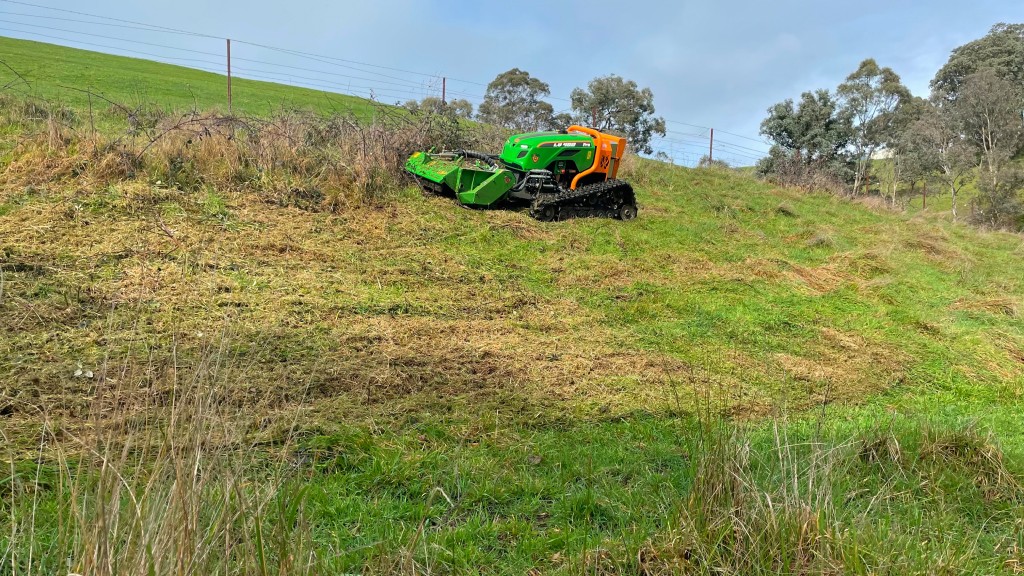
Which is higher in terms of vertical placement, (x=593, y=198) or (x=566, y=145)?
(x=566, y=145)

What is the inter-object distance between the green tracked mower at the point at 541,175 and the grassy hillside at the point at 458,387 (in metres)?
0.38

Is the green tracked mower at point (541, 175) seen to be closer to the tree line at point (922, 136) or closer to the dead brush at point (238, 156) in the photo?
the dead brush at point (238, 156)

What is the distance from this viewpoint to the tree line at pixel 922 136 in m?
34.4

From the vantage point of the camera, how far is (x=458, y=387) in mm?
4062

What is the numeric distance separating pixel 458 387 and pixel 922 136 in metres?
43.1

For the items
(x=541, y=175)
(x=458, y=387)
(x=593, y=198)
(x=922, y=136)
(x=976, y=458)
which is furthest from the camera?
(x=922, y=136)

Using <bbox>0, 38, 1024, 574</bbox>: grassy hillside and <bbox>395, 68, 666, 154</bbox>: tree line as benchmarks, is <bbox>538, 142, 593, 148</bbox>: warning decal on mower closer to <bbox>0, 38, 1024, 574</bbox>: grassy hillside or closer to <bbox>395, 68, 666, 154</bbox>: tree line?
<bbox>0, 38, 1024, 574</bbox>: grassy hillside

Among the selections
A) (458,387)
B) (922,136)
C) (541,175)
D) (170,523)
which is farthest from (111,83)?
(922,136)

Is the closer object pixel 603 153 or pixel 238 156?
pixel 238 156

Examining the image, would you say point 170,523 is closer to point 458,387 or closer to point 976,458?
point 458,387

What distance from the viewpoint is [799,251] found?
1045 cm

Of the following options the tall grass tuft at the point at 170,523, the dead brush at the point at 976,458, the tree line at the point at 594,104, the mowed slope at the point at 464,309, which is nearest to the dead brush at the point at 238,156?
the mowed slope at the point at 464,309

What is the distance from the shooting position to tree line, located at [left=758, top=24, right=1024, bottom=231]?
1353 inches

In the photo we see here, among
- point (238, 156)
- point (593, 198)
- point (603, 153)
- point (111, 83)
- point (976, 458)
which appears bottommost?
point (976, 458)
